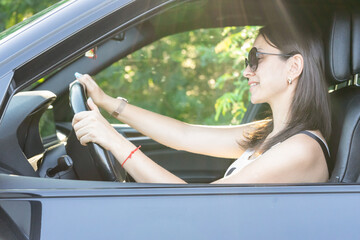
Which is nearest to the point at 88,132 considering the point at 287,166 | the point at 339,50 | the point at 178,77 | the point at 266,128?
the point at 287,166

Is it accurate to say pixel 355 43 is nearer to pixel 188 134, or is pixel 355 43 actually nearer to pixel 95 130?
pixel 188 134

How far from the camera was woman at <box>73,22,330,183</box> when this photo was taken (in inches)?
64.8

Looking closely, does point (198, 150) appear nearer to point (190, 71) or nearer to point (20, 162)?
point (20, 162)

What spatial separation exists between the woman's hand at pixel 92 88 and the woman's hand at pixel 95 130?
427 millimetres

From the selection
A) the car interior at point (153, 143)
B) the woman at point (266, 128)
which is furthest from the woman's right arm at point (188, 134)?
the car interior at point (153, 143)

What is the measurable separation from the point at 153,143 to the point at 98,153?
147 centimetres

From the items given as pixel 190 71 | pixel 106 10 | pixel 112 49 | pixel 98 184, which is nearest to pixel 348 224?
pixel 98 184

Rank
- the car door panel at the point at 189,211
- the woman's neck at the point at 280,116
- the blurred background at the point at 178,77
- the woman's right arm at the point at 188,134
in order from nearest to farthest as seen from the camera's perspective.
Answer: the car door panel at the point at 189,211, the woman's neck at the point at 280,116, the woman's right arm at the point at 188,134, the blurred background at the point at 178,77

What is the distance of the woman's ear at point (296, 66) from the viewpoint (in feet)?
6.38

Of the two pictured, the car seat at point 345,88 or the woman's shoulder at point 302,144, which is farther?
the car seat at point 345,88

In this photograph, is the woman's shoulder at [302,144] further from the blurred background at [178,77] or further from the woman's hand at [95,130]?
the blurred background at [178,77]

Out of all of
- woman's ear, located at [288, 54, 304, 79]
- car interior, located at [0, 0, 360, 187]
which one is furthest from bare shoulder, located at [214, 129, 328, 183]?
woman's ear, located at [288, 54, 304, 79]

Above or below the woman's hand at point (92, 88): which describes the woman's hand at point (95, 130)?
below

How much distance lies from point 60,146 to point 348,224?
4.07ft
